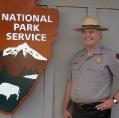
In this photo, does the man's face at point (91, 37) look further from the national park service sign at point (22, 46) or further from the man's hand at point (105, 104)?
the man's hand at point (105, 104)

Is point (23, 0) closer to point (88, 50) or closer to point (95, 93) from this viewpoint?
point (88, 50)

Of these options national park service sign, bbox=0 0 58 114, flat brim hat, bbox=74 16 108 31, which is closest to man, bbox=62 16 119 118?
flat brim hat, bbox=74 16 108 31

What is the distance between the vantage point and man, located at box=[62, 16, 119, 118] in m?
3.82

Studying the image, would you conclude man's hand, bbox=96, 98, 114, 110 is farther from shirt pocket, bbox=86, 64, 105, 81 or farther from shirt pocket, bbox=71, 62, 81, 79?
shirt pocket, bbox=71, 62, 81, 79

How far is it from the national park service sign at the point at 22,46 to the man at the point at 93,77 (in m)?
0.33

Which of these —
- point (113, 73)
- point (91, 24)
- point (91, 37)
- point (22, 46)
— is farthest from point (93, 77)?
point (22, 46)

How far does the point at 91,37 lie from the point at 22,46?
66cm

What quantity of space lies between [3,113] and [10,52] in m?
0.59

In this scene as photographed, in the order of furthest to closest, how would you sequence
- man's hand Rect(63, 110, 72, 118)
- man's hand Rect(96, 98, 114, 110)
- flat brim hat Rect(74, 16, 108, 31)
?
man's hand Rect(63, 110, 72, 118) < flat brim hat Rect(74, 16, 108, 31) < man's hand Rect(96, 98, 114, 110)

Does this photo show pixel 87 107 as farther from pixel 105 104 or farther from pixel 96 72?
pixel 96 72

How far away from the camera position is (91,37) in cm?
388

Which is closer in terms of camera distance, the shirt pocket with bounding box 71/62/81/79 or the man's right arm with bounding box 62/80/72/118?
the shirt pocket with bounding box 71/62/81/79

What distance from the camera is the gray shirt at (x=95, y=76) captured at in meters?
3.82

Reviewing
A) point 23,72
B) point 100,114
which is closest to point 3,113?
point 23,72
